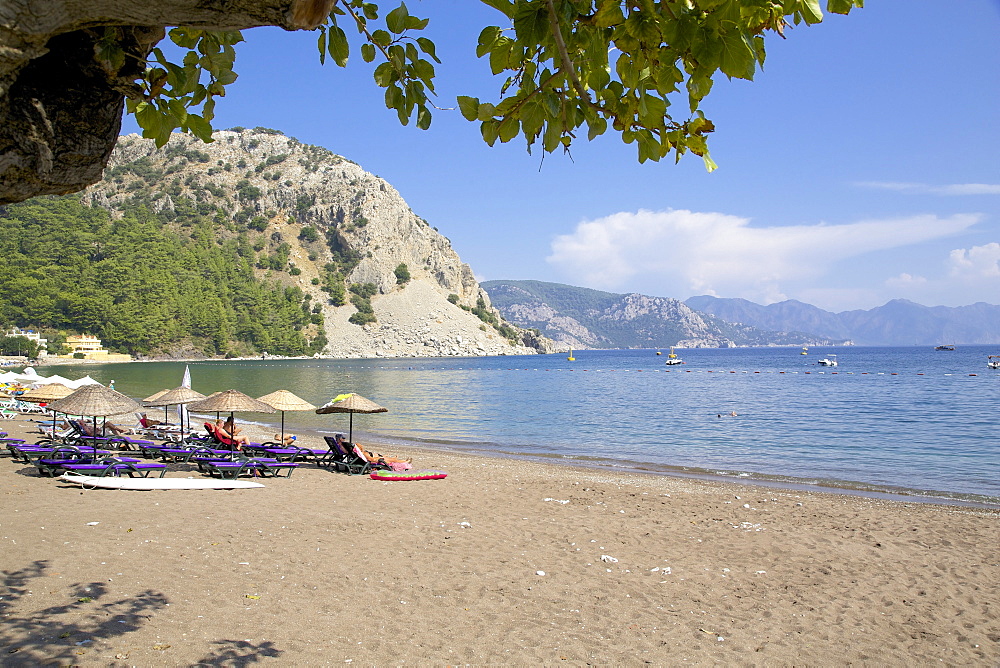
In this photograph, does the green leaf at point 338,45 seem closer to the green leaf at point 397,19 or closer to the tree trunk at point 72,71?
the green leaf at point 397,19

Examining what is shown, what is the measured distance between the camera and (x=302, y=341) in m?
128

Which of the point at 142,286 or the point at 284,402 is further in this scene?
the point at 142,286

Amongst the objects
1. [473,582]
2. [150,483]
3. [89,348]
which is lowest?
[473,582]

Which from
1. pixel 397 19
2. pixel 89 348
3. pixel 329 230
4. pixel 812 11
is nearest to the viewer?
pixel 812 11

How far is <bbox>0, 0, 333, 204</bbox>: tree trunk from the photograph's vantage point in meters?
1.66

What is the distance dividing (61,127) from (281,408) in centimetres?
1341

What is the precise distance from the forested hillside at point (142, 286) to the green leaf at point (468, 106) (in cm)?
10818

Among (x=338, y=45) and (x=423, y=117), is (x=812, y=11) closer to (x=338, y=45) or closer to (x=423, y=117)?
(x=423, y=117)

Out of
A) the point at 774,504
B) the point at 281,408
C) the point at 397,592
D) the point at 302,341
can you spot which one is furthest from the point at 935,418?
the point at 302,341

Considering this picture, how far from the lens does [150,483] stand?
1067 cm

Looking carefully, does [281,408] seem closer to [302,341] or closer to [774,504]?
[774,504]

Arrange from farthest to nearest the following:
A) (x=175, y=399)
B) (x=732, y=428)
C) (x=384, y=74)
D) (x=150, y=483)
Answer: (x=732, y=428)
(x=175, y=399)
(x=150, y=483)
(x=384, y=74)

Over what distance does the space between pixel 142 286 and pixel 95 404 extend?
105 meters

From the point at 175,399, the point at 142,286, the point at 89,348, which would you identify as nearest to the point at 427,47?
the point at 175,399
